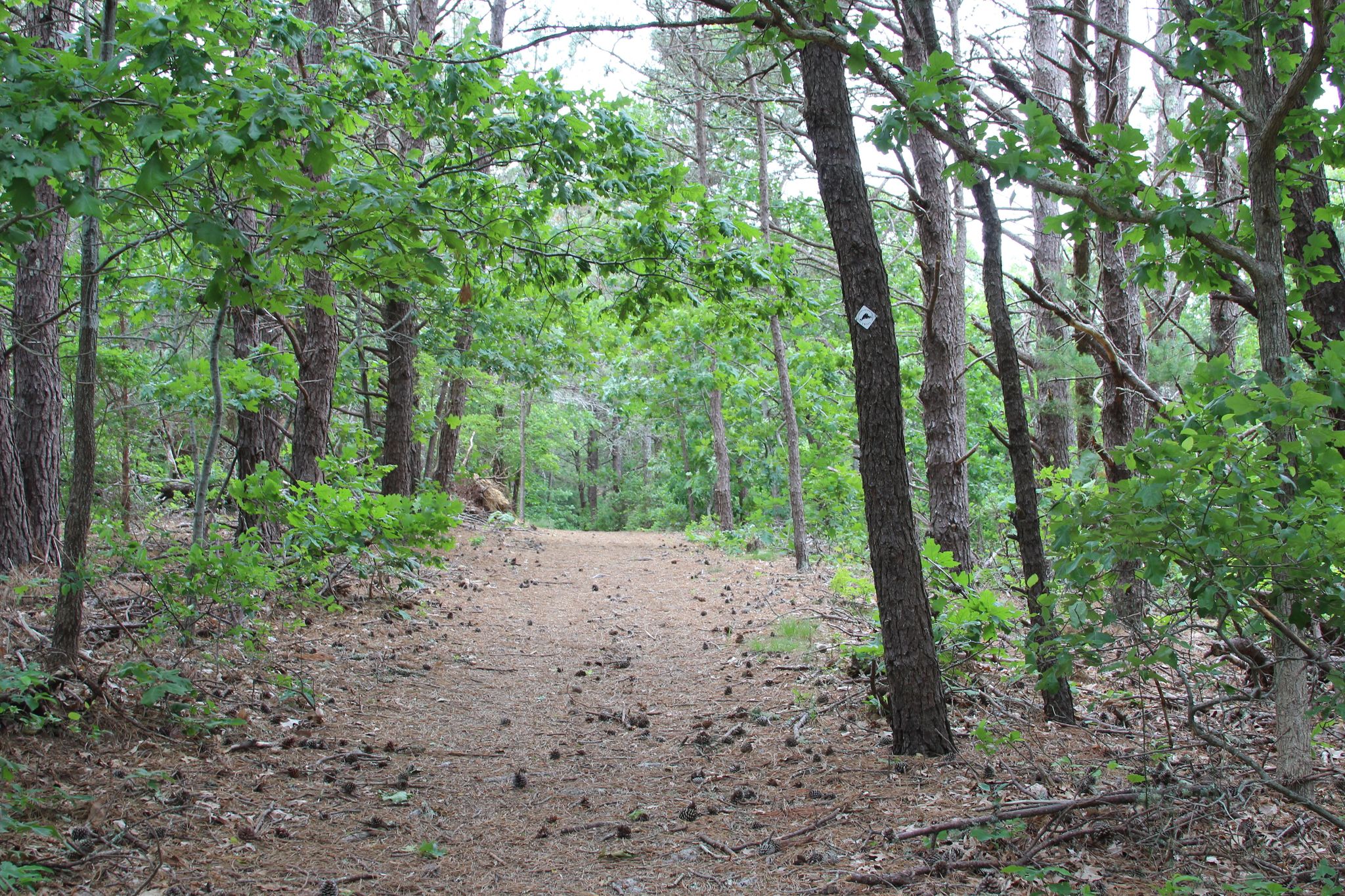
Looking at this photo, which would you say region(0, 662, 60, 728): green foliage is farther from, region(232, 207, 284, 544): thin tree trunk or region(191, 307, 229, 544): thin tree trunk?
region(232, 207, 284, 544): thin tree trunk

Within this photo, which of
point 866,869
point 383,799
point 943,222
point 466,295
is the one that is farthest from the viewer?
point 466,295

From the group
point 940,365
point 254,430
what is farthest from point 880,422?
point 254,430

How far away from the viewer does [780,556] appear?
13.8 metres

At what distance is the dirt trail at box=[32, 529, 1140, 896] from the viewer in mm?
3225

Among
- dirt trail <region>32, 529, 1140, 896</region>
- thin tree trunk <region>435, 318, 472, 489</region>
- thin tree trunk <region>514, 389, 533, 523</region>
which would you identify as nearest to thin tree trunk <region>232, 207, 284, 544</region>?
dirt trail <region>32, 529, 1140, 896</region>

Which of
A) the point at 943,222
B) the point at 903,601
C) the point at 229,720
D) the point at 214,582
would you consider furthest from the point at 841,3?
the point at 229,720

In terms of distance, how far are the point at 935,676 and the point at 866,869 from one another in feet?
4.47

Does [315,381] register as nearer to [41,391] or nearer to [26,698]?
[41,391]

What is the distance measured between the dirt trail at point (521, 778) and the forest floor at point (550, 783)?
0.05ft

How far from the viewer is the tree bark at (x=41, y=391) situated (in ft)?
21.8

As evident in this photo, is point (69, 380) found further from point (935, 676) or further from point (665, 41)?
point (665, 41)

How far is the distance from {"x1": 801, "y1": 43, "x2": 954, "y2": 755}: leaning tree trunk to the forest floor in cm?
33

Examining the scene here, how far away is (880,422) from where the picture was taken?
14.4 feet

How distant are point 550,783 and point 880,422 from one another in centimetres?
254
